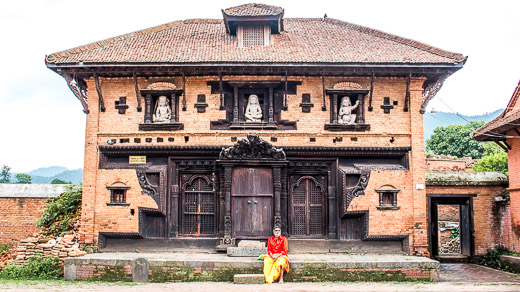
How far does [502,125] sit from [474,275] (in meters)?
4.83

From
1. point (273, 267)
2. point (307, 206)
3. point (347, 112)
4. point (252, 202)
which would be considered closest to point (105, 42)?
point (252, 202)

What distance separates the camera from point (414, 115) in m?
14.2

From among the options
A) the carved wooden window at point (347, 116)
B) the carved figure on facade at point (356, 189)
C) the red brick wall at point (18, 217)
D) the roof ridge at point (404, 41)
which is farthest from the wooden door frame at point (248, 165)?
the red brick wall at point (18, 217)

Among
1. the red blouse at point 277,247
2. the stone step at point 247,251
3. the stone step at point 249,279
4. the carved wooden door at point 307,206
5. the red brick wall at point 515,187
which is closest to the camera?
the stone step at point 249,279

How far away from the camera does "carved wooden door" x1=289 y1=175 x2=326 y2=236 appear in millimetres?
14000

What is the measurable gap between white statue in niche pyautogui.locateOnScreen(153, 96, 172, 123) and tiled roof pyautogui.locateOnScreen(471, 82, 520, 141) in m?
10.6

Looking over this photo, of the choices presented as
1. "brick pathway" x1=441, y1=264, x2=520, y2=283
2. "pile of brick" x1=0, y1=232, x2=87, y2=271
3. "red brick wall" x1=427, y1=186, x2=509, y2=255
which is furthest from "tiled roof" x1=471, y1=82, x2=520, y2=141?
"pile of brick" x1=0, y1=232, x2=87, y2=271

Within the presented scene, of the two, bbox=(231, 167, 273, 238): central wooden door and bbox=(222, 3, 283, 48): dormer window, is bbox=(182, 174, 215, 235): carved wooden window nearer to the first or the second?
bbox=(231, 167, 273, 238): central wooden door

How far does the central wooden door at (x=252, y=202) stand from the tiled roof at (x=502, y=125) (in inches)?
303

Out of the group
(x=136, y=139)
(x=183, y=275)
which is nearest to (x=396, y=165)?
(x=183, y=275)

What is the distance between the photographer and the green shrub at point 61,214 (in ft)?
48.2

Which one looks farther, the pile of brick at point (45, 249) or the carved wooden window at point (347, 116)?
the carved wooden window at point (347, 116)

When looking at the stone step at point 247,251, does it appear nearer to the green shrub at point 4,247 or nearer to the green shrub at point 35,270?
the green shrub at point 35,270

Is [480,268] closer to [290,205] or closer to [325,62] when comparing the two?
[290,205]
